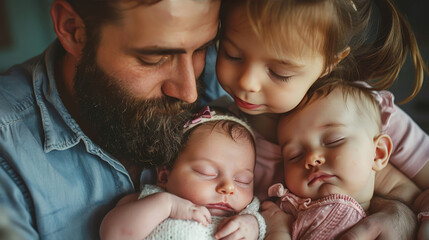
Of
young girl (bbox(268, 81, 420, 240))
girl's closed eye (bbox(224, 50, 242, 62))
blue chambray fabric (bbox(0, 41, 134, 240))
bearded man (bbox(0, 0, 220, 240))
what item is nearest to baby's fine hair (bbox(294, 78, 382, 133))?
young girl (bbox(268, 81, 420, 240))

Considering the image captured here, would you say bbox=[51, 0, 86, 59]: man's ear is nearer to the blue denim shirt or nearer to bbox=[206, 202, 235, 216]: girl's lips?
the blue denim shirt

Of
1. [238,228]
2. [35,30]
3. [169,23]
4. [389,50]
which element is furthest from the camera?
[35,30]

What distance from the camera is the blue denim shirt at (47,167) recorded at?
0.99 metres

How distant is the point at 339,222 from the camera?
39.9 inches

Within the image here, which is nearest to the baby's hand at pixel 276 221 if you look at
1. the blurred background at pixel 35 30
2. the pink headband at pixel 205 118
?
the pink headband at pixel 205 118

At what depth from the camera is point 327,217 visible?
3.32 feet

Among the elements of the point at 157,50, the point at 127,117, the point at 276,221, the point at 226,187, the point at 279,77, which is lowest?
the point at 276,221

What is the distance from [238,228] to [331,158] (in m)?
0.30

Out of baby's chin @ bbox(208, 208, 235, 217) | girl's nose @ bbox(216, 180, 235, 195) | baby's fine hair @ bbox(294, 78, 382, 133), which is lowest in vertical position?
baby's chin @ bbox(208, 208, 235, 217)

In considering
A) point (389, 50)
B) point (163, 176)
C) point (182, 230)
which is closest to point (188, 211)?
point (182, 230)

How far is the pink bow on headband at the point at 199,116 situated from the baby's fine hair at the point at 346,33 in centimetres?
28

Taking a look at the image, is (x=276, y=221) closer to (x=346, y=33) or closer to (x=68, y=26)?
(x=346, y=33)

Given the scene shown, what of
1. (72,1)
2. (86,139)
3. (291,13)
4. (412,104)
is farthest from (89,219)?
(412,104)

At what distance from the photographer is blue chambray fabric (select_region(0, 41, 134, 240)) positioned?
3.23 ft
